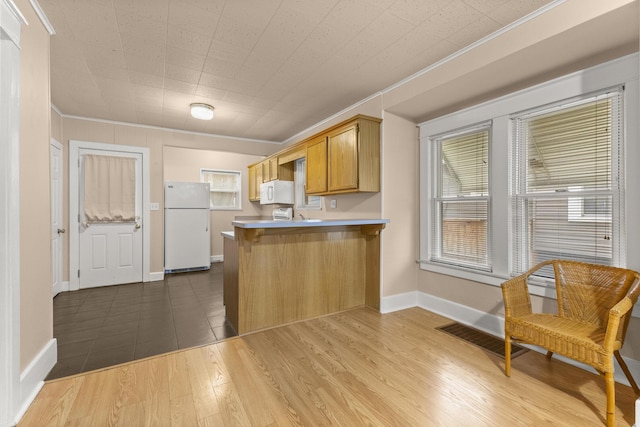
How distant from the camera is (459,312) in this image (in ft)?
9.93

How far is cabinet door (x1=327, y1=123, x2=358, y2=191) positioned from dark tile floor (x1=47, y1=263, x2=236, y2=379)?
1.98 metres

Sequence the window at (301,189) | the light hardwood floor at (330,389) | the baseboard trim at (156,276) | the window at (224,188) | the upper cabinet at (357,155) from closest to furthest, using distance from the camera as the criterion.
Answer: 1. the light hardwood floor at (330,389)
2. the upper cabinet at (357,155)
3. the baseboard trim at (156,276)
4. the window at (301,189)
5. the window at (224,188)

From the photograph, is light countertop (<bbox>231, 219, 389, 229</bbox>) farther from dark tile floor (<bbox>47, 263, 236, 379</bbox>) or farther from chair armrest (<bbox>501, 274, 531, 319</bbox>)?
chair armrest (<bbox>501, 274, 531, 319</bbox>)

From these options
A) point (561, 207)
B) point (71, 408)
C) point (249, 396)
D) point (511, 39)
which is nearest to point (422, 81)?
point (511, 39)

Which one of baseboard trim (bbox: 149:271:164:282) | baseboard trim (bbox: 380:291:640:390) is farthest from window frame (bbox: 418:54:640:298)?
baseboard trim (bbox: 149:271:164:282)

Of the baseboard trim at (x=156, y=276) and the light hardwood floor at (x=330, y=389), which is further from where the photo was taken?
the baseboard trim at (x=156, y=276)

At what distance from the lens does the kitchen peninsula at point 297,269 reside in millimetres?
2719

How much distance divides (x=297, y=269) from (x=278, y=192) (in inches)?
88.2

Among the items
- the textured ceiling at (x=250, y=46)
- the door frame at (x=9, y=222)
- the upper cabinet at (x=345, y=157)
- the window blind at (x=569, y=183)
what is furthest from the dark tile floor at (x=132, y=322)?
the window blind at (x=569, y=183)

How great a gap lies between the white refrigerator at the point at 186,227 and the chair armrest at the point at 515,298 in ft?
16.0

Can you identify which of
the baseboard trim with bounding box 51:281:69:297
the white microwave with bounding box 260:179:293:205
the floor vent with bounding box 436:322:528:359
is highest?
the white microwave with bounding box 260:179:293:205

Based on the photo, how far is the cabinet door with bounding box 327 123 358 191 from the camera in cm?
324

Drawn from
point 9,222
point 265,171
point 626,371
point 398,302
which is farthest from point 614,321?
point 265,171

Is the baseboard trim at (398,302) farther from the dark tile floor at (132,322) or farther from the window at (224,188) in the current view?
the window at (224,188)
